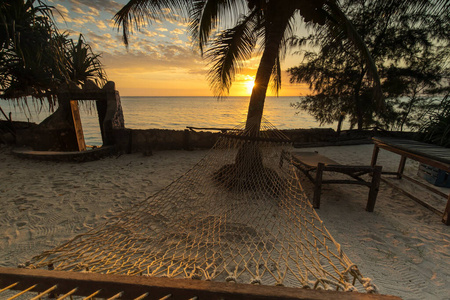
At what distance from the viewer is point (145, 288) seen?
88 centimetres

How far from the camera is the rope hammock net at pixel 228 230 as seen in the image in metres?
1.79

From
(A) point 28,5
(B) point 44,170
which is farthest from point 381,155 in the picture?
(A) point 28,5

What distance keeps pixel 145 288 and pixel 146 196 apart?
2.70m

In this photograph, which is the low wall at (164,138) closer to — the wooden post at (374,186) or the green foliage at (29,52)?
the green foliage at (29,52)

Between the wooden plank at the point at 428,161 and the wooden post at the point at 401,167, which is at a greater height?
the wooden plank at the point at 428,161

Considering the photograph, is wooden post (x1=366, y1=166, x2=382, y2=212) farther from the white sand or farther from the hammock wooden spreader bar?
the hammock wooden spreader bar

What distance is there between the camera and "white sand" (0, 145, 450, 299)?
1.93m

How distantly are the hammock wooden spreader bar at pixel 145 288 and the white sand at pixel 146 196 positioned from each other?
1.40 m

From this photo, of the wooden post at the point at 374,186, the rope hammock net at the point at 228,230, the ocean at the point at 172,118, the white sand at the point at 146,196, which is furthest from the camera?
the ocean at the point at 172,118

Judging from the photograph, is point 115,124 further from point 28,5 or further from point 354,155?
point 354,155

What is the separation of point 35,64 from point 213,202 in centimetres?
691

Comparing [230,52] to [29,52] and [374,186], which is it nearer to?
[374,186]

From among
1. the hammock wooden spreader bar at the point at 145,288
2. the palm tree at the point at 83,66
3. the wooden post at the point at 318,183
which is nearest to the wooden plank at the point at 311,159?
the wooden post at the point at 318,183

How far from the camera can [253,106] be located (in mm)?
3736
